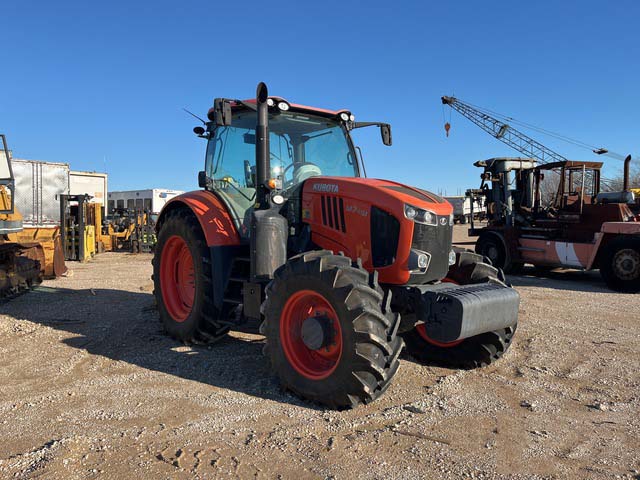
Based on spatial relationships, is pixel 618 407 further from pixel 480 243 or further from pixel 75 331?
pixel 480 243

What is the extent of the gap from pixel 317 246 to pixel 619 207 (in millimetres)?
8900

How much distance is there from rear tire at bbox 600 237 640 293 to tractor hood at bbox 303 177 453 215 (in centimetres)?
747

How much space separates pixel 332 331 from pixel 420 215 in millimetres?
1237

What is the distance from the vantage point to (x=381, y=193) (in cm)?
438

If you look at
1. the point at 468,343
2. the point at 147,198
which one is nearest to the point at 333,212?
the point at 468,343

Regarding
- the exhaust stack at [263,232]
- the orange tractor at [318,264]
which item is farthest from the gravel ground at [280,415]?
the exhaust stack at [263,232]

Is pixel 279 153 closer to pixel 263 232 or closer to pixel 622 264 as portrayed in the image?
pixel 263 232

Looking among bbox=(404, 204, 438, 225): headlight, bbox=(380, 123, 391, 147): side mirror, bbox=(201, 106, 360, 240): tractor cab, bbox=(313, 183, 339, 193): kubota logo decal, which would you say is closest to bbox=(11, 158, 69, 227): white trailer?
bbox=(201, 106, 360, 240): tractor cab

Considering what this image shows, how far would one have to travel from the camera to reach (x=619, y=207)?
11047 mm

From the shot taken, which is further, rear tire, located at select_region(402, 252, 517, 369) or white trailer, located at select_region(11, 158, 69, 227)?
white trailer, located at select_region(11, 158, 69, 227)

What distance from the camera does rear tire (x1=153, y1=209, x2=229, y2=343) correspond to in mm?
5285

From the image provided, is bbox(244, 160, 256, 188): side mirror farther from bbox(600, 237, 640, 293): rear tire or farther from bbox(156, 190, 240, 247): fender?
bbox(600, 237, 640, 293): rear tire

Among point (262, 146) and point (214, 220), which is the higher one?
point (262, 146)

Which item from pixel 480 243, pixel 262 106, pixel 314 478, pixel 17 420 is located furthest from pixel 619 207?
pixel 17 420
